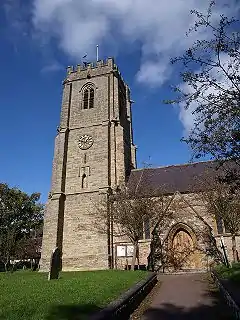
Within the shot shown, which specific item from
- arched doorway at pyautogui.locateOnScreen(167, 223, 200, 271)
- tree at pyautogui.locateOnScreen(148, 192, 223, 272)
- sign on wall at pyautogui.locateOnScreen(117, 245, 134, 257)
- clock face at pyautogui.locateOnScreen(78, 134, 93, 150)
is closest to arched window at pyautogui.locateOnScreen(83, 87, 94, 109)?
clock face at pyautogui.locateOnScreen(78, 134, 93, 150)

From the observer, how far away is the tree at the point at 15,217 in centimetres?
3431

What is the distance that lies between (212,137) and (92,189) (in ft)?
60.0

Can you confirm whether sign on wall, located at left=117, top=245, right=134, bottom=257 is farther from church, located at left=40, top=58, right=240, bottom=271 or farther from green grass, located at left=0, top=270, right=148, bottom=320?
green grass, located at left=0, top=270, right=148, bottom=320

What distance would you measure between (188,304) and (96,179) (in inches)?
711

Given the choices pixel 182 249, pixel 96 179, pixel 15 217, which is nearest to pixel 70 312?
pixel 182 249

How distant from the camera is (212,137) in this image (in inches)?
398

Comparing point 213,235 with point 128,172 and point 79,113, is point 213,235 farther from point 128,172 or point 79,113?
point 79,113

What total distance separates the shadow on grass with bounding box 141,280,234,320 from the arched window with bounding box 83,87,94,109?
2478 centimetres

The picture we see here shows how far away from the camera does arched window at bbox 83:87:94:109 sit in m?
32.4

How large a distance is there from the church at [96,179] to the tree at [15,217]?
434 inches

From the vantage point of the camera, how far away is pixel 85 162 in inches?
1138

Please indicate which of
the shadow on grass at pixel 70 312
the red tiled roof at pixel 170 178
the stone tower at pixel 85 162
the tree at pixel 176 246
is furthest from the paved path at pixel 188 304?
the stone tower at pixel 85 162

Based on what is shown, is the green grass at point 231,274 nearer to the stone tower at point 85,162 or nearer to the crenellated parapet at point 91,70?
the stone tower at point 85,162

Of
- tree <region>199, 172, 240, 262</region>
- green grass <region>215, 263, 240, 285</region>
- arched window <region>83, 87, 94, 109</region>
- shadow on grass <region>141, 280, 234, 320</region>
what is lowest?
shadow on grass <region>141, 280, 234, 320</region>
